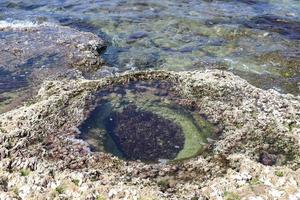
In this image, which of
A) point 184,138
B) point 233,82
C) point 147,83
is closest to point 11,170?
point 184,138

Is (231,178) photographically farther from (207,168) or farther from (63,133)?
(63,133)

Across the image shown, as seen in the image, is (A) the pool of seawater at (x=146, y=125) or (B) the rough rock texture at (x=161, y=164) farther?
(A) the pool of seawater at (x=146, y=125)

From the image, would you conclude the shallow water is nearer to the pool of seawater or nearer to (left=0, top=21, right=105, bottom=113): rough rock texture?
(left=0, top=21, right=105, bottom=113): rough rock texture

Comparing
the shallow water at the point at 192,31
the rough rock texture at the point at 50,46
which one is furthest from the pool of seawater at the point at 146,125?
the rough rock texture at the point at 50,46

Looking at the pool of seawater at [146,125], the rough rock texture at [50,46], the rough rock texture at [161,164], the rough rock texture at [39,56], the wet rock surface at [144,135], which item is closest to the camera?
the rough rock texture at [161,164]

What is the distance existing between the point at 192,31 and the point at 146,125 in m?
10.2

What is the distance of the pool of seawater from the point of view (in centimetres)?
1087

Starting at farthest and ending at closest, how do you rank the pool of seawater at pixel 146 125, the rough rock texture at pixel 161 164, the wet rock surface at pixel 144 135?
the pool of seawater at pixel 146 125 < the wet rock surface at pixel 144 135 < the rough rock texture at pixel 161 164

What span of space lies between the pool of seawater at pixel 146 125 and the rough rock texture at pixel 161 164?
1.06ft

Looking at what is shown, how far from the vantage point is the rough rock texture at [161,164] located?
30.0 feet

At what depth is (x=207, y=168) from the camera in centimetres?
997

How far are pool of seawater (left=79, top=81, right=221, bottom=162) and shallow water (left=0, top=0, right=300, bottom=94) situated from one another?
13.7ft

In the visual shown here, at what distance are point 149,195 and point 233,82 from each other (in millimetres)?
6328

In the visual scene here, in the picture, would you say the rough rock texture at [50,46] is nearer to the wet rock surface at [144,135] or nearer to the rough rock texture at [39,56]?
the rough rock texture at [39,56]
